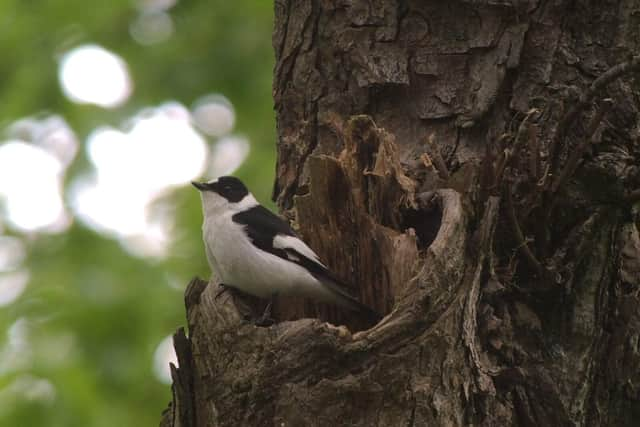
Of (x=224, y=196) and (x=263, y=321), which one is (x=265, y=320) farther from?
(x=224, y=196)

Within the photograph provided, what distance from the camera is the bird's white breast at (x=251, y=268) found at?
388 cm

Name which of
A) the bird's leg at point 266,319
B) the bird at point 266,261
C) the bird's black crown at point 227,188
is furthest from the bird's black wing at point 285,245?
the bird's black crown at point 227,188

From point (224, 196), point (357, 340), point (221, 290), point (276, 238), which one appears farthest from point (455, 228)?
point (224, 196)

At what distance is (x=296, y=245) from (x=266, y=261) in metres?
0.35

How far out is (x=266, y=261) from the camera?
13.6ft

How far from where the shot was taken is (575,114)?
Result: 3244mm

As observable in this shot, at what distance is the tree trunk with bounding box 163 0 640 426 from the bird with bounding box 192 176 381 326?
0.09 m

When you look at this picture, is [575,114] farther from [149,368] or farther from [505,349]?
[149,368]

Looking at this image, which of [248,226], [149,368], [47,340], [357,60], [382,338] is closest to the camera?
[382,338]

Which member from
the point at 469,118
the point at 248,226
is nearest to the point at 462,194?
the point at 469,118

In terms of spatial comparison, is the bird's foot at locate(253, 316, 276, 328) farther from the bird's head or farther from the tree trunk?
the bird's head

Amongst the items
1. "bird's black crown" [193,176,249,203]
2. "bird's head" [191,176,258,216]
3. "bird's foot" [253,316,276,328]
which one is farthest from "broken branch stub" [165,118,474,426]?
"bird's black crown" [193,176,249,203]

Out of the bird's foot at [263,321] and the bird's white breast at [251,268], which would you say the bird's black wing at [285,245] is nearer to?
the bird's white breast at [251,268]

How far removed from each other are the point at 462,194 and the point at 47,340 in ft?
9.88
